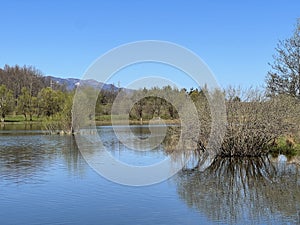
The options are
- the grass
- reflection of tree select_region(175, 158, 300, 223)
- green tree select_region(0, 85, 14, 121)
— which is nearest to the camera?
reflection of tree select_region(175, 158, 300, 223)

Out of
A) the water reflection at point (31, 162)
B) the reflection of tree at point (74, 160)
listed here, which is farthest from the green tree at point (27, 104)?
the reflection of tree at point (74, 160)

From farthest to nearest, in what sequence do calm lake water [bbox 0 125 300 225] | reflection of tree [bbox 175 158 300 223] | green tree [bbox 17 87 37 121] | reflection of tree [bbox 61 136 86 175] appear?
green tree [bbox 17 87 37 121] < reflection of tree [bbox 61 136 86 175] < reflection of tree [bbox 175 158 300 223] < calm lake water [bbox 0 125 300 225]

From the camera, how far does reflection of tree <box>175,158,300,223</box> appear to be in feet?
25.1

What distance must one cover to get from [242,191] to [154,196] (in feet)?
6.99

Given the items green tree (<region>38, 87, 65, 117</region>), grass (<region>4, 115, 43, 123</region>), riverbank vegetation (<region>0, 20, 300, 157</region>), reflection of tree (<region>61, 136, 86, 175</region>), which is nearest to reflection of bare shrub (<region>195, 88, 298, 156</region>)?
riverbank vegetation (<region>0, 20, 300, 157</region>)

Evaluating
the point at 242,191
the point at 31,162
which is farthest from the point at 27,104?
the point at 242,191

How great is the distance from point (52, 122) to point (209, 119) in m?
17.3

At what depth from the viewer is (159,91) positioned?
30.5 m

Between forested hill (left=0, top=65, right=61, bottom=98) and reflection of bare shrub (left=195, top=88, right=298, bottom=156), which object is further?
forested hill (left=0, top=65, right=61, bottom=98)

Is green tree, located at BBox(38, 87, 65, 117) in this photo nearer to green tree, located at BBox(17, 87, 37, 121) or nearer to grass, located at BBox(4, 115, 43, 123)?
green tree, located at BBox(17, 87, 37, 121)

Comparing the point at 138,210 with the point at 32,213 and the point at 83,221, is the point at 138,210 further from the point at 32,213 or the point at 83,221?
the point at 32,213

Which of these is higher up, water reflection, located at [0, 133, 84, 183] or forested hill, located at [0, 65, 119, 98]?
forested hill, located at [0, 65, 119, 98]

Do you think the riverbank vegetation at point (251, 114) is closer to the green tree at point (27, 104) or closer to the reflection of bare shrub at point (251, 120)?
the reflection of bare shrub at point (251, 120)

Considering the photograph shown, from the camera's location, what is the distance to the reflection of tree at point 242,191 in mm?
7652
